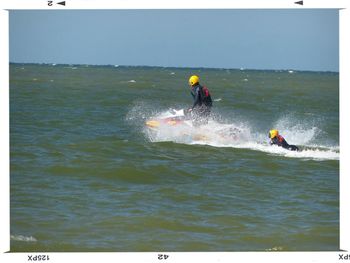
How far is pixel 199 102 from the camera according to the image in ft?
59.1

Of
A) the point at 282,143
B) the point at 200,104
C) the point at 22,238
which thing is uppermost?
the point at 200,104

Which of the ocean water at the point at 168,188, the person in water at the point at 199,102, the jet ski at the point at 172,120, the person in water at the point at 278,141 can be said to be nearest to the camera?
the ocean water at the point at 168,188

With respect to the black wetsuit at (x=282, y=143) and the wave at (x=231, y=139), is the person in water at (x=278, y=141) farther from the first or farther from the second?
the wave at (x=231, y=139)

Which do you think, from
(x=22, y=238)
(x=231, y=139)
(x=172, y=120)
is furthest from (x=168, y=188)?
(x=172, y=120)

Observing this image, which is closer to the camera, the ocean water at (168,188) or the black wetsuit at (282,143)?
the ocean water at (168,188)

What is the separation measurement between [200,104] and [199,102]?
99mm

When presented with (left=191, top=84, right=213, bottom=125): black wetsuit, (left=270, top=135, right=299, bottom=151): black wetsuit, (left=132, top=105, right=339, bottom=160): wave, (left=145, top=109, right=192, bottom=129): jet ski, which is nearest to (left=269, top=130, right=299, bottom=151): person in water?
(left=270, top=135, right=299, bottom=151): black wetsuit

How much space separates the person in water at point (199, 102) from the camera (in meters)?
17.9

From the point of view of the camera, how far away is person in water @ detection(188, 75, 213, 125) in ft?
58.7

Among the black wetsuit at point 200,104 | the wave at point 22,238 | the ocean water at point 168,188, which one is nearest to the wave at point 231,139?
the ocean water at point 168,188

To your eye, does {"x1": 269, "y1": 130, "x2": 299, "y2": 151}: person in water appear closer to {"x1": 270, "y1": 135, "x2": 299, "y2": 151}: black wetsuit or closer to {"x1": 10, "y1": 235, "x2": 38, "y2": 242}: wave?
{"x1": 270, "y1": 135, "x2": 299, "y2": 151}: black wetsuit

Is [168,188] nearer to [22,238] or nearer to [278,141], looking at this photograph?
[22,238]

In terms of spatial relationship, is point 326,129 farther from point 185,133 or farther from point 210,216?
point 210,216
